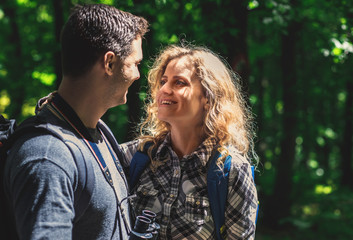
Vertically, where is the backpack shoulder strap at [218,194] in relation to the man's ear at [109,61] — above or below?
below

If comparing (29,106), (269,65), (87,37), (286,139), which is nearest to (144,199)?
(87,37)

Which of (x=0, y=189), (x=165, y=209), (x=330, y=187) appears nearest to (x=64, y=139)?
(x=0, y=189)

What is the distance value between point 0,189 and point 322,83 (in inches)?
257

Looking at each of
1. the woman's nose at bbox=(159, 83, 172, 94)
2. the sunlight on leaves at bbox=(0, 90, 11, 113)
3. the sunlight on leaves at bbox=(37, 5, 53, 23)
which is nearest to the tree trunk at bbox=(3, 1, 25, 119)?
the sunlight on leaves at bbox=(0, 90, 11, 113)

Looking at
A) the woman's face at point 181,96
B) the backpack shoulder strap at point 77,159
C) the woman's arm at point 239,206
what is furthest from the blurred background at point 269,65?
the backpack shoulder strap at point 77,159

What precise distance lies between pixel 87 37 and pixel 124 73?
1.02 ft

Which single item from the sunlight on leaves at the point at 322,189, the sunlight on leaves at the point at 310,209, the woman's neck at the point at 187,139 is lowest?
the sunlight on leaves at the point at 310,209

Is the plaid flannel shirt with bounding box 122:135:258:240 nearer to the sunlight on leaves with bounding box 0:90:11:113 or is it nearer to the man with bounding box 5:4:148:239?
the man with bounding box 5:4:148:239

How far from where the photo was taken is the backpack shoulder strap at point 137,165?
7.75 ft

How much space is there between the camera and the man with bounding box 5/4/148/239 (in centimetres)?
129

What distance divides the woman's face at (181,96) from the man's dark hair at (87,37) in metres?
0.74

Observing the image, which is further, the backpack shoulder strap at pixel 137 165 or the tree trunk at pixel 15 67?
the tree trunk at pixel 15 67

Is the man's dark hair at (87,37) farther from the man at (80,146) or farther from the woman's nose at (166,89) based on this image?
the woman's nose at (166,89)

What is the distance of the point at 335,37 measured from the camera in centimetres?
441
